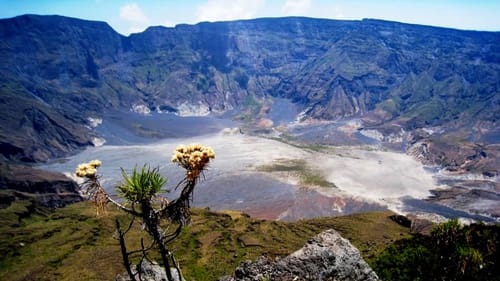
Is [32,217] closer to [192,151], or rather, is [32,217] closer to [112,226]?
[112,226]

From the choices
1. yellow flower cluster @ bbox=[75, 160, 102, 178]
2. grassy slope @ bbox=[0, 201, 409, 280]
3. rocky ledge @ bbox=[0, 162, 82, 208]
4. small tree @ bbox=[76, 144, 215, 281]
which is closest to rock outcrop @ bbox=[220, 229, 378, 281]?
small tree @ bbox=[76, 144, 215, 281]

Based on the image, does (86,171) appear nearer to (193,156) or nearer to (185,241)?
(193,156)

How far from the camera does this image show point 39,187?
182 metres

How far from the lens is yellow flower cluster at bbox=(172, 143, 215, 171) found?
13734mm

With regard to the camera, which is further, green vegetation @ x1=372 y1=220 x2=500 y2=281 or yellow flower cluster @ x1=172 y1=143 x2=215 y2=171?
green vegetation @ x1=372 y1=220 x2=500 y2=281

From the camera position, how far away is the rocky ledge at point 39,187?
172 m

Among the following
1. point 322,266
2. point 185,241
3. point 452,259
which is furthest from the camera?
point 185,241

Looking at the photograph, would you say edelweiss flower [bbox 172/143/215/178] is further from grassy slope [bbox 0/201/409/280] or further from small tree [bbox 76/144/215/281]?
grassy slope [bbox 0/201/409/280]

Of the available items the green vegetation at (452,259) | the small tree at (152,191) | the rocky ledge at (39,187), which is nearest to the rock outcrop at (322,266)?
the small tree at (152,191)

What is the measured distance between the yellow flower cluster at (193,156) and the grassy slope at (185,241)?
79100 millimetres

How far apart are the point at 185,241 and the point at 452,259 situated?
285 ft

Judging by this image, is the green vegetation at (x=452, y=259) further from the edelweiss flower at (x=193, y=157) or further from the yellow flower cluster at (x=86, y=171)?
the yellow flower cluster at (x=86, y=171)

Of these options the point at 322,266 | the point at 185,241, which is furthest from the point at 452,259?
the point at 185,241

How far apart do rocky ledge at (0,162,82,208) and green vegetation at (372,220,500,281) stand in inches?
5985
